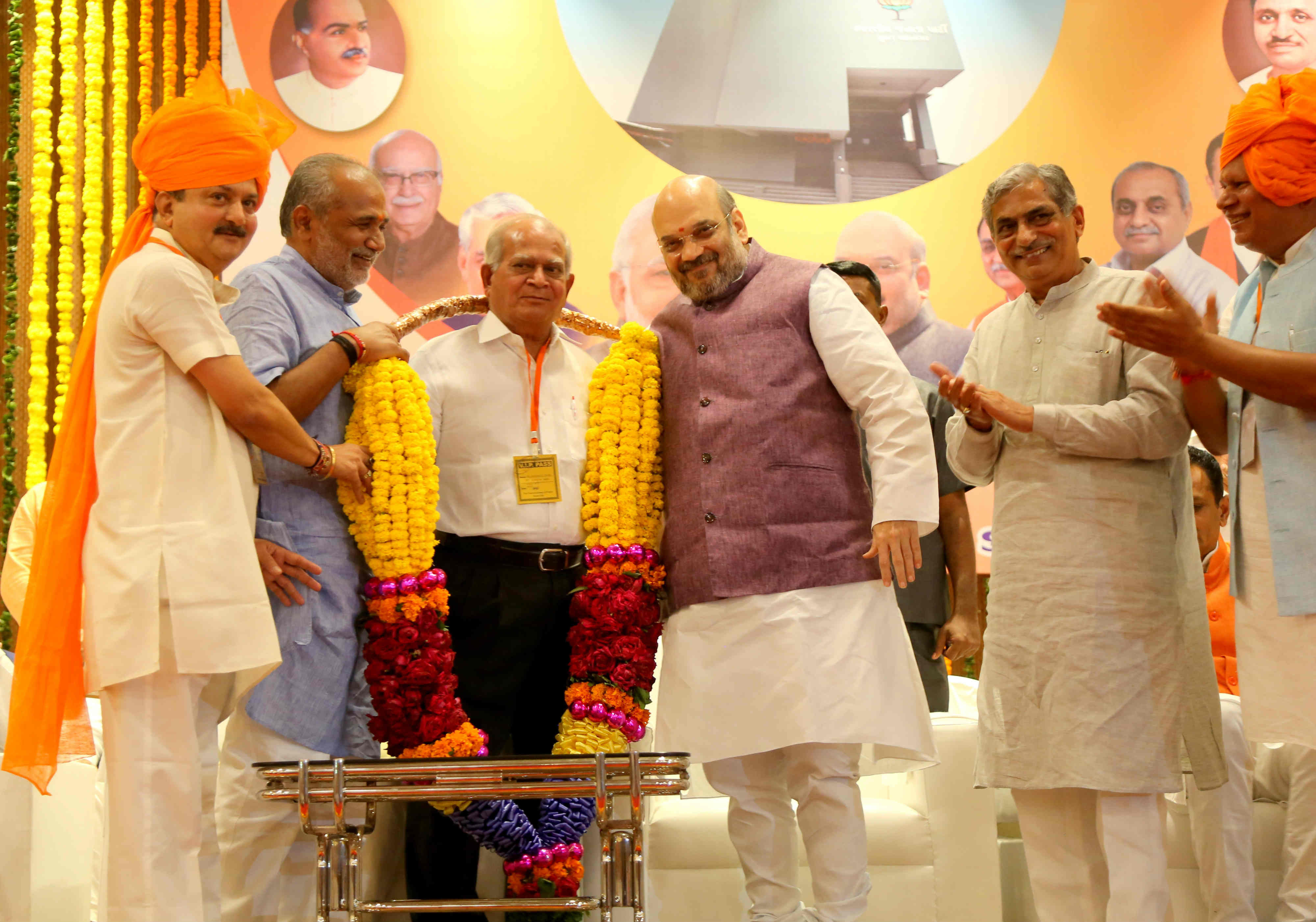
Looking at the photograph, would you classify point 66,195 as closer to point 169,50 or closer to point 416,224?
point 169,50

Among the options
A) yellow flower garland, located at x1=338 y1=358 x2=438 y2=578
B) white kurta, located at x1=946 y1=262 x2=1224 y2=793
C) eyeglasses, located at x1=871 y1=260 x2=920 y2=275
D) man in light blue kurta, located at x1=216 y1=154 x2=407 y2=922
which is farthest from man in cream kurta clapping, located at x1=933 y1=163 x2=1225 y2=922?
eyeglasses, located at x1=871 y1=260 x2=920 y2=275

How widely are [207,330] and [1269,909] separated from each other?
12.7 ft

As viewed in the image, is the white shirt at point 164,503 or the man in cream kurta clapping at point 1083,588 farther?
the man in cream kurta clapping at point 1083,588

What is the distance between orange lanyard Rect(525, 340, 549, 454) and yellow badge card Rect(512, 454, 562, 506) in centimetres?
4

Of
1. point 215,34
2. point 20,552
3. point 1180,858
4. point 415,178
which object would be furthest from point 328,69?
point 1180,858

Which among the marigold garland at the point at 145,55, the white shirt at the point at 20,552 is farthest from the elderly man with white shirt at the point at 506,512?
the marigold garland at the point at 145,55

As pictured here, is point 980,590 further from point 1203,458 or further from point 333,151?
point 333,151

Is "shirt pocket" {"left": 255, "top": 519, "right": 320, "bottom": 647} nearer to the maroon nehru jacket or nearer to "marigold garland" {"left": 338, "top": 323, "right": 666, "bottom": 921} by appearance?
"marigold garland" {"left": 338, "top": 323, "right": 666, "bottom": 921}

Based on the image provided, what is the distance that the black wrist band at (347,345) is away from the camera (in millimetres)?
2848

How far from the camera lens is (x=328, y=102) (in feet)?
17.9

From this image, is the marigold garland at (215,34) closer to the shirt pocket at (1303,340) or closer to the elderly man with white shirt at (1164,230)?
the elderly man with white shirt at (1164,230)

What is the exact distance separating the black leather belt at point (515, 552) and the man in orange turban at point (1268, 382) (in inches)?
60.0

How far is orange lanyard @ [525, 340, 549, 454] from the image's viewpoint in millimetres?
3100

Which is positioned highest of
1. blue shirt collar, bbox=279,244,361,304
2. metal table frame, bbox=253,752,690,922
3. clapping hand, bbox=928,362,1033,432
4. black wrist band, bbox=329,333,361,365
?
blue shirt collar, bbox=279,244,361,304
